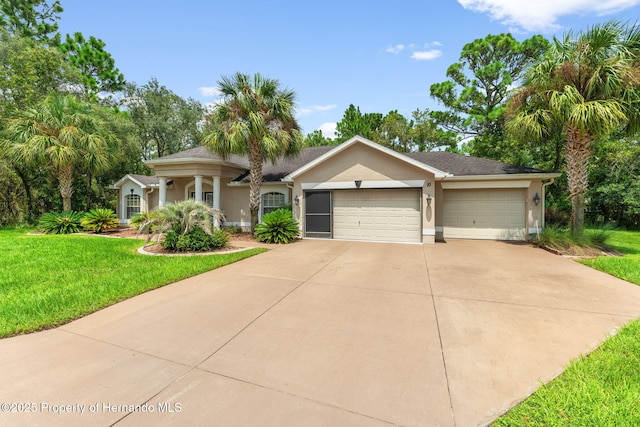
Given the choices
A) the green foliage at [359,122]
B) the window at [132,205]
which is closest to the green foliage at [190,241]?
the window at [132,205]

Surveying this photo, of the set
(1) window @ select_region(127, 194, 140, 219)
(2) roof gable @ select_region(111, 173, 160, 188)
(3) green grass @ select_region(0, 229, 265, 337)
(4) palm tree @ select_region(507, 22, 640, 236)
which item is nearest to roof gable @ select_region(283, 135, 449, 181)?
(4) palm tree @ select_region(507, 22, 640, 236)

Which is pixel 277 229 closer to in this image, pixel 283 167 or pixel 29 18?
pixel 283 167

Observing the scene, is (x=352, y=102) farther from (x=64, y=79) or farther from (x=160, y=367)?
(x=160, y=367)

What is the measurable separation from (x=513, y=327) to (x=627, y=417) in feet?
5.64

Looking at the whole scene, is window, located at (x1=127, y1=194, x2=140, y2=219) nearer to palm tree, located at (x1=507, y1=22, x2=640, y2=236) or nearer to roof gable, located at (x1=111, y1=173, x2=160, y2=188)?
roof gable, located at (x1=111, y1=173, x2=160, y2=188)

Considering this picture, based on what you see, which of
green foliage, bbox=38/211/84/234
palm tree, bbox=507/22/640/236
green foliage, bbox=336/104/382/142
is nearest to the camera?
palm tree, bbox=507/22/640/236

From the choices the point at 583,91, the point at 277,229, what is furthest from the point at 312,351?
the point at 583,91

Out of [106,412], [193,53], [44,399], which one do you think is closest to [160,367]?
[106,412]

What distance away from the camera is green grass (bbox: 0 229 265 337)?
4.38m

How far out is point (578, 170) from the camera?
9859 millimetres

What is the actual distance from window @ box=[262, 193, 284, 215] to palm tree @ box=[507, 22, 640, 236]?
10.9m

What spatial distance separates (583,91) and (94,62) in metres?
38.4

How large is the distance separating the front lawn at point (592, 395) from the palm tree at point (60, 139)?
1884cm

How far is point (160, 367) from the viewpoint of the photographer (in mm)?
3045
